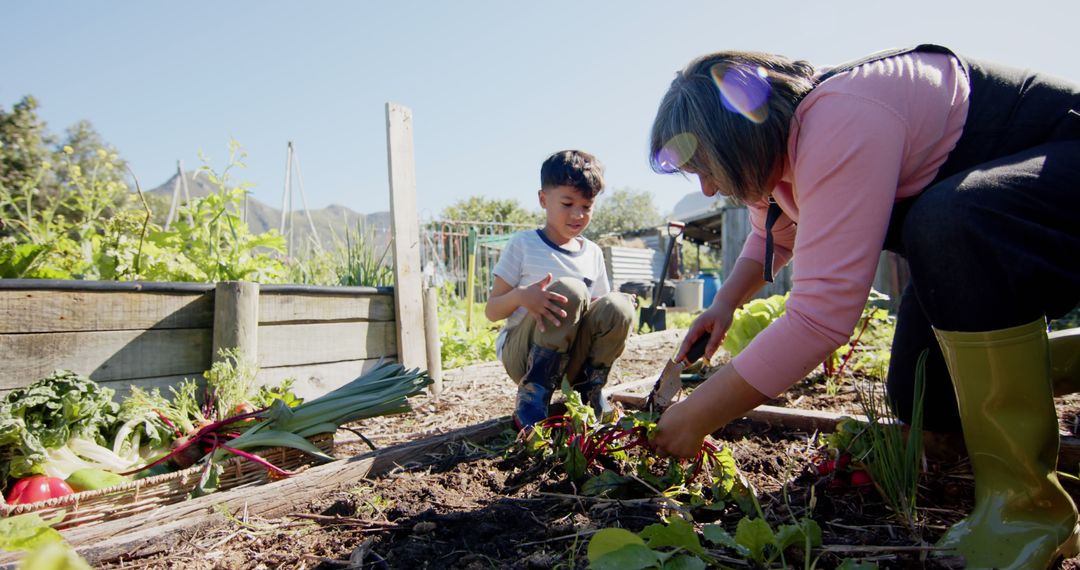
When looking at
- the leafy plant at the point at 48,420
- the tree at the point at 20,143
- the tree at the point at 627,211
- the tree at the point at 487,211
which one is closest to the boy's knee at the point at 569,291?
the leafy plant at the point at 48,420

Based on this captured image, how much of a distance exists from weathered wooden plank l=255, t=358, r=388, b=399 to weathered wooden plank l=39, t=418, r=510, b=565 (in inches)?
42.7

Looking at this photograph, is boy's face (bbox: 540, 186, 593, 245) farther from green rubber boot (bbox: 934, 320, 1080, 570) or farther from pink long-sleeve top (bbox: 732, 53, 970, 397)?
green rubber boot (bbox: 934, 320, 1080, 570)

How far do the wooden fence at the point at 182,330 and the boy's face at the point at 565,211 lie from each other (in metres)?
1.21

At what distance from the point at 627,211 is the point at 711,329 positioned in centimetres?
4474

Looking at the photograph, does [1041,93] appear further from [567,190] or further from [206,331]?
[206,331]

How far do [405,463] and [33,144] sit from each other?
28.1ft

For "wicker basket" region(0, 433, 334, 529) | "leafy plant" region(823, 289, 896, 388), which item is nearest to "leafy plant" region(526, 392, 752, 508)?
"wicker basket" region(0, 433, 334, 529)

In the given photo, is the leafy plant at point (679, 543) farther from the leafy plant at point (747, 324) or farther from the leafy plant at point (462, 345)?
the leafy plant at point (462, 345)

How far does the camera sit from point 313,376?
3.09 metres

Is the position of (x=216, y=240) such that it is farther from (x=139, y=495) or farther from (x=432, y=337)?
(x=139, y=495)

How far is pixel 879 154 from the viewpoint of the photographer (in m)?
1.27

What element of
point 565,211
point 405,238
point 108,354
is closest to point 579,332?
point 565,211

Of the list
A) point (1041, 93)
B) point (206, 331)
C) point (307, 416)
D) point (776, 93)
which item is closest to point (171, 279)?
point (206, 331)

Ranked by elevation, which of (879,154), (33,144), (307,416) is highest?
(33,144)
